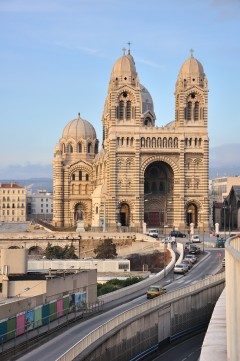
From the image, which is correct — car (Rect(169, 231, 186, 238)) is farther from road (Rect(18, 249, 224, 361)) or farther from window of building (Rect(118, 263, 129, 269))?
road (Rect(18, 249, 224, 361))

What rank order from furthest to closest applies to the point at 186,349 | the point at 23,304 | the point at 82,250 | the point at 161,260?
the point at 82,250
the point at 161,260
the point at 186,349
the point at 23,304

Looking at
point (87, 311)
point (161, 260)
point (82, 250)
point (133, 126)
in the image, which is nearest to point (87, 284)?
point (87, 311)

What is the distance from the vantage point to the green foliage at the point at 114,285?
209 ft

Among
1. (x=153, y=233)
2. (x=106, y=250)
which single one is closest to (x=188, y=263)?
(x=106, y=250)

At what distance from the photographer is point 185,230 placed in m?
113

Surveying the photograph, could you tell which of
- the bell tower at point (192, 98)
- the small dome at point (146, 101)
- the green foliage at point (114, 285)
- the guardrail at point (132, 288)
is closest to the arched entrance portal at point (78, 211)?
the small dome at point (146, 101)

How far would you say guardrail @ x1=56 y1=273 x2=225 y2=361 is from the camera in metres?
34.7

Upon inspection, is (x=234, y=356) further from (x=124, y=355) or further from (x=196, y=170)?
(x=196, y=170)

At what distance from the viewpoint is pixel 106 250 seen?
99688 millimetres

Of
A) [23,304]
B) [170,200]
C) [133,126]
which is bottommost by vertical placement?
[23,304]

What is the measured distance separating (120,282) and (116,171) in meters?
46.3

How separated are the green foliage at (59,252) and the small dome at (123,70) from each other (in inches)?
1037

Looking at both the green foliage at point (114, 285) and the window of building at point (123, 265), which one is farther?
the window of building at point (123, 265)

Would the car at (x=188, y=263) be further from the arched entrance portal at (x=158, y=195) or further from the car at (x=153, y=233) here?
the arched entrance portal at (x=158, y=195)
